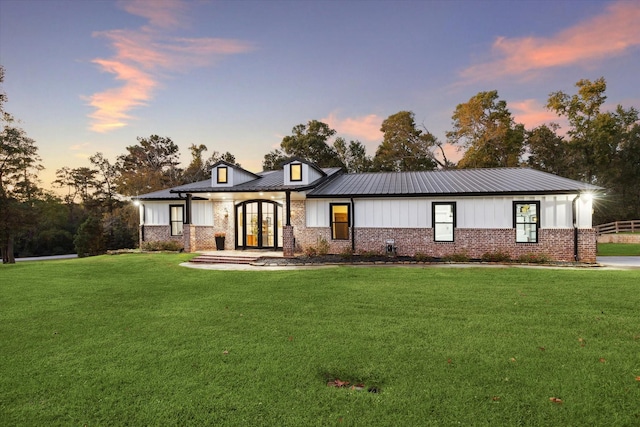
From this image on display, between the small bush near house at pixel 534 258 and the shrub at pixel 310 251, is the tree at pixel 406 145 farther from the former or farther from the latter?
the small bush near house at pixel 534 258

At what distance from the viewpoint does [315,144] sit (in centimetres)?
3900

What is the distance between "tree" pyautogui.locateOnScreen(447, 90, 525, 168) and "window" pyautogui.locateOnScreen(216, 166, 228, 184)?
83.5 feet

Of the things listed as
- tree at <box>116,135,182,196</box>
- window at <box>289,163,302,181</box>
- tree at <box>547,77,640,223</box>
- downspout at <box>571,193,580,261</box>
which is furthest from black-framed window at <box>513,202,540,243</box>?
tree at <box>116,135,182,196</box>

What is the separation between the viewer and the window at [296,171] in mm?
16375

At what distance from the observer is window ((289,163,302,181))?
1638 centimetres

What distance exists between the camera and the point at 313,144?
39.0 meters

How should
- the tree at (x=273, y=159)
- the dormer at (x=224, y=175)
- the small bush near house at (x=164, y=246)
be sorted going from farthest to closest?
the tree at (x=273, y=159), the small bush near house at (x=164, y=246), the dormer at (x=224, y=175)

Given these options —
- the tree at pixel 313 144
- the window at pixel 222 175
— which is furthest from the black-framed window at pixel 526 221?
the tree at pixel 313 144

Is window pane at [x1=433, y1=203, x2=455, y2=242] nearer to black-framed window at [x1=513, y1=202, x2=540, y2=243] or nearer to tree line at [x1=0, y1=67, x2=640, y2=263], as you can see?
black-framed window at [x1=513, y1=202, x2=540, y2=243]

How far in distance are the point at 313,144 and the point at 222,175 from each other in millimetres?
22909

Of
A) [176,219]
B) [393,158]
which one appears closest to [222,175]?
[176,219]

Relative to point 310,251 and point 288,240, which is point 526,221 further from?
point 288,240

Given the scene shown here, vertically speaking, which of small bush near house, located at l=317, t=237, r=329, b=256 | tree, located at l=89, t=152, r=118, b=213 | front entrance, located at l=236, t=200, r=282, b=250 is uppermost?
tree, located at l=89, t=152, r=118, b=213

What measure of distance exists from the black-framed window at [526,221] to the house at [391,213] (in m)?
0.04
